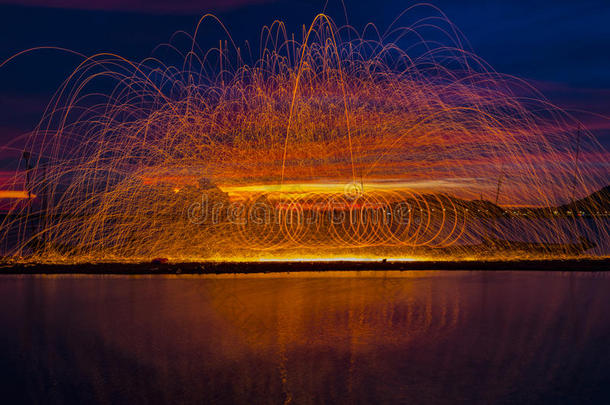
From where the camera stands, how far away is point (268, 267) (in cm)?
1405

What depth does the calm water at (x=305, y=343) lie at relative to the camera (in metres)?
5.74

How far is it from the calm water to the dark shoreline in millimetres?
1895

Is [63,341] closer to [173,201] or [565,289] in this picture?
[565,289]

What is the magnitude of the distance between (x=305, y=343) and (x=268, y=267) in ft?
22.0

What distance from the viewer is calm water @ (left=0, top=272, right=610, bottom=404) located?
5742 millimetres

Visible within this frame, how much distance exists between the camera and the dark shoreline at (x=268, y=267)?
14.0m

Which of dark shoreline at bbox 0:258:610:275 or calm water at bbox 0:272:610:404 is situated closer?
calm water at bbox 0:272:610:404

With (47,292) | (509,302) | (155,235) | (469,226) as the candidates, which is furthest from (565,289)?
(469,226)

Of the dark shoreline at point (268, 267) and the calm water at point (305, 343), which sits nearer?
the calm water at point (305, 343)

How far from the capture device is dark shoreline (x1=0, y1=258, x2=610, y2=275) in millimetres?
14000

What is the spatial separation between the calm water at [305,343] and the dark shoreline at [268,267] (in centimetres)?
189

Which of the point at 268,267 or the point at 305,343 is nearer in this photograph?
the point at 305,343

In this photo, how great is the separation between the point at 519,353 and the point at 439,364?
1.26 metres

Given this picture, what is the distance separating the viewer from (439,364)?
21.5 ft
